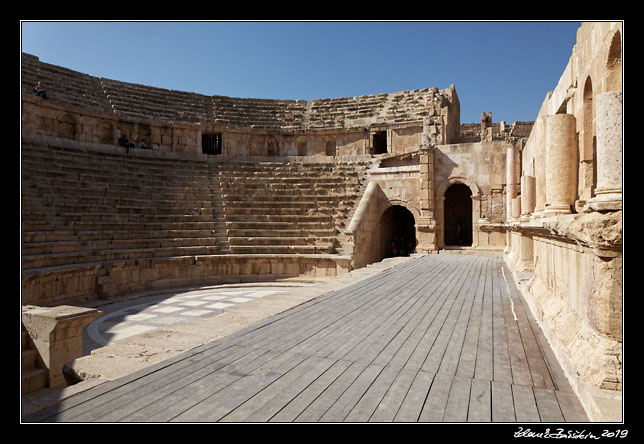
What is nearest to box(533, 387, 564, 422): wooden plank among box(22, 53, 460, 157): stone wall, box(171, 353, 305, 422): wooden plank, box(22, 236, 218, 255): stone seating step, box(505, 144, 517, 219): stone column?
box(171, 353, 305, 422): wooden plank

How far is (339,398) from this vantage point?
2.71 metres

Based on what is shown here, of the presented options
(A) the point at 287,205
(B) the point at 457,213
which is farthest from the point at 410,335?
(B) the point at 457,213

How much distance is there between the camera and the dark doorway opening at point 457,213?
20.2 m

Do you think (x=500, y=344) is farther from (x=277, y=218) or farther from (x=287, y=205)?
(x=287, y=205)

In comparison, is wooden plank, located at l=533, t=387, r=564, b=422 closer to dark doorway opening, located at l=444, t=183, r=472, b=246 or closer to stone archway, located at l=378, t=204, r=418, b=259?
stone archway, located at l=378, t=204, r=418, b=259

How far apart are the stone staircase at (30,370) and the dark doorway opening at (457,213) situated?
727 inches

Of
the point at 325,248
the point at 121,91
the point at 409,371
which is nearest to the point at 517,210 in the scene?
the point at 325,248

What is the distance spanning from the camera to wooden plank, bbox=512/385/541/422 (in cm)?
252

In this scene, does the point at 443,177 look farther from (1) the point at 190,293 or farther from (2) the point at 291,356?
(2) the point at 291,356

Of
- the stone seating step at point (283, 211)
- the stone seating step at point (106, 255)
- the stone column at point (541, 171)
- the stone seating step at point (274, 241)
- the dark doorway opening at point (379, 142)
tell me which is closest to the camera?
the stone column at point (541, 171)

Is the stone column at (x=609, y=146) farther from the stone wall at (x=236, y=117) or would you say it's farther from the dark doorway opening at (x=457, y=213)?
the stone wall at (x=236, y=117)

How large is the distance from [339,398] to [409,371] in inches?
31.0

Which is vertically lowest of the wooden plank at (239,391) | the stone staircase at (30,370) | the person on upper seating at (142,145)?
the stone staircase at (30,370)

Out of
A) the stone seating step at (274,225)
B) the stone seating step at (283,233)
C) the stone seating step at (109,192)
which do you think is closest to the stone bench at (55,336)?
the stone seating step at (109,192)
